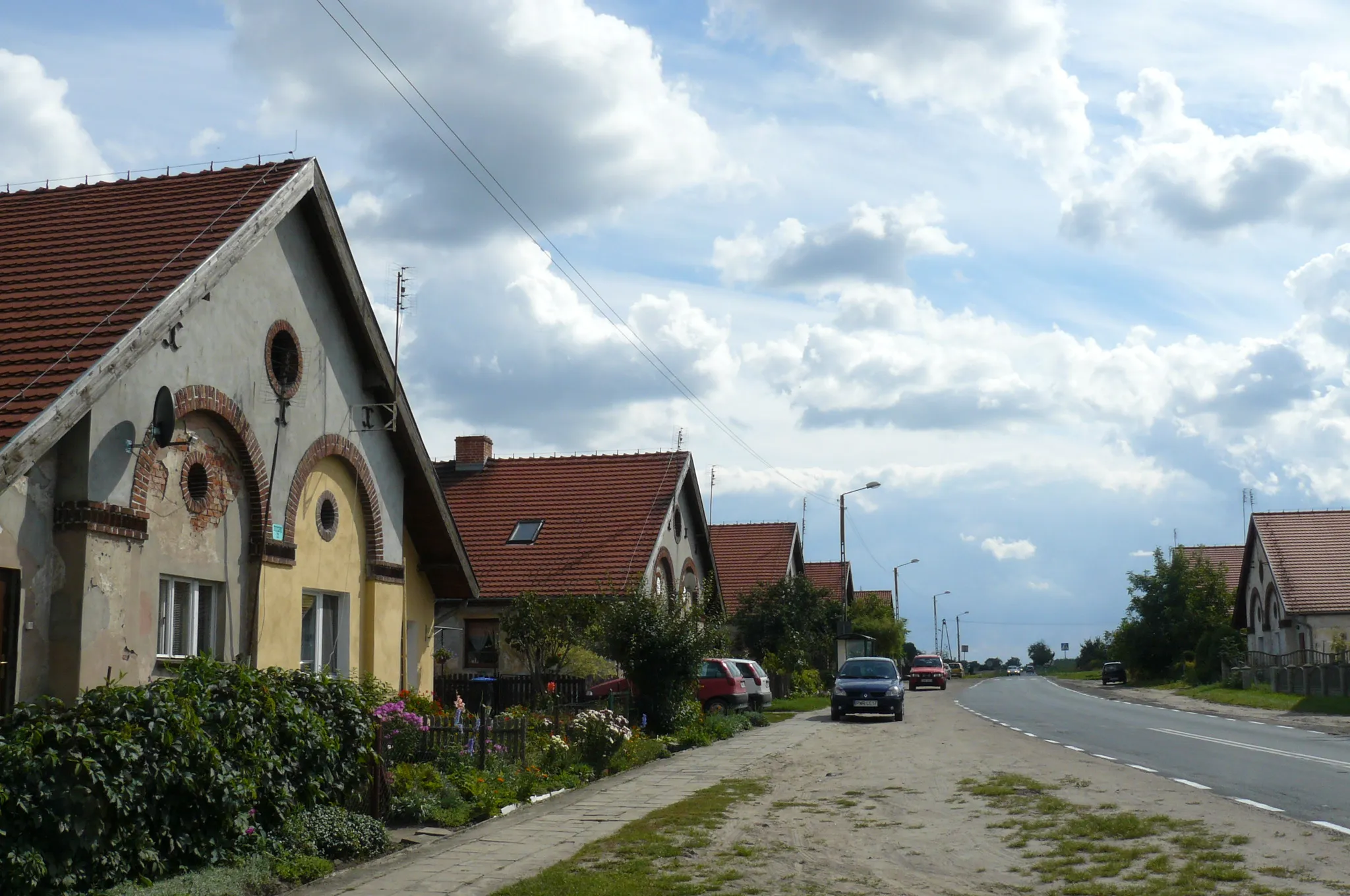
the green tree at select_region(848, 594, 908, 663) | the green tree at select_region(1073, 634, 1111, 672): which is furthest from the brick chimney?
the green tree at select_region(1073, 634, 1111, 672)

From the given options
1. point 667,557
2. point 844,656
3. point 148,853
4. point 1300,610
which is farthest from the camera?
point 844,656

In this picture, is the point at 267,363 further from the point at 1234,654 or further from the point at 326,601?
the point at 1234,654

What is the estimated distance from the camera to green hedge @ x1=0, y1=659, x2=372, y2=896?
783 cm

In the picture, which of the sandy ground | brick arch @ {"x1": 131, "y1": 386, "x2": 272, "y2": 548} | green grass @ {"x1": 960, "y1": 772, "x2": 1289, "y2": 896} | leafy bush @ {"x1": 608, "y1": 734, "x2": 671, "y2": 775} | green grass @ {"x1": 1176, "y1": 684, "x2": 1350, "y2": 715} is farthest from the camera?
green grass @ {"x1": 1176, "y1": 684, "x2": 1350, "y2": 715}

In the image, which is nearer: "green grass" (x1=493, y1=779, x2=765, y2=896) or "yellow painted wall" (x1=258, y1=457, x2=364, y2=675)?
"green grass" (x1=493, y1=779, x2=765, y2=896)

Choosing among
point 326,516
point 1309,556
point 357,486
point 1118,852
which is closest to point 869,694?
point 357,486

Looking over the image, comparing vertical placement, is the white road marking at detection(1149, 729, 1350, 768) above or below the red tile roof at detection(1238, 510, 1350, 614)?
below

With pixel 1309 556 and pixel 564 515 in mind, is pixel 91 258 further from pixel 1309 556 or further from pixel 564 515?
pixel 1309 556

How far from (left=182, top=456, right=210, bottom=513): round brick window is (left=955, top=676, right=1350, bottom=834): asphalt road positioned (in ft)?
38.5

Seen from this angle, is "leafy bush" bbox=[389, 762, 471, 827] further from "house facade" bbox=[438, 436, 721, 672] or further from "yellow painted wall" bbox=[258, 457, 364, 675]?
"house facade" bbox=[438, 436, 721, 672]

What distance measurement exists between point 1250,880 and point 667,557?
26945 millimetres

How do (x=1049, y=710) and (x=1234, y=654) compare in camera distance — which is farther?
(x=1234, y=654)

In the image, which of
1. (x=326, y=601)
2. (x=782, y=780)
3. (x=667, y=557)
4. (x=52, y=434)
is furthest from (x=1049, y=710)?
(x=52, y=434)

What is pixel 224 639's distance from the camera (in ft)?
48.0
